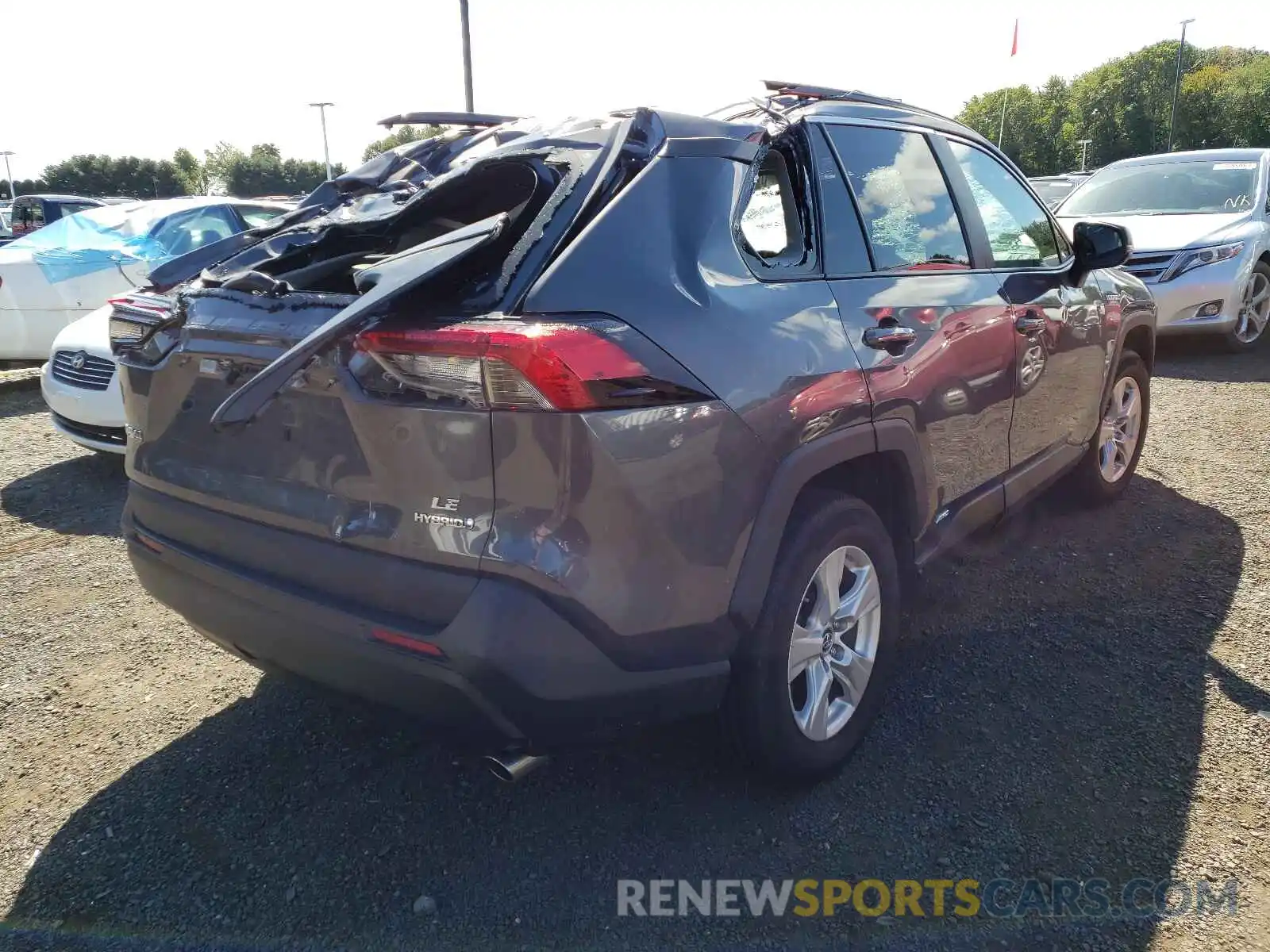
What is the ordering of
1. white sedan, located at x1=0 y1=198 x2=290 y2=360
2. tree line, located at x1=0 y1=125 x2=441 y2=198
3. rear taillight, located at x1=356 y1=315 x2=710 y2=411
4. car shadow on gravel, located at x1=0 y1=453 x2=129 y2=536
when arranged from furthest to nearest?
tree line, located at x1=0 y1=125 x2=441 y2=198 → white sedan, located at x1=0 y1=198 x2=290 y2=360 → car shadow on gravel, located at x1=0 y1=453 x2=129 y2=536 → rear taillight, located at x1=356 y1=315 x2=710 y2=411

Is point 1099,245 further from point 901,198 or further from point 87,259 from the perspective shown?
point 87,259

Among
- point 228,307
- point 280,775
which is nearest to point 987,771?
point 280,775

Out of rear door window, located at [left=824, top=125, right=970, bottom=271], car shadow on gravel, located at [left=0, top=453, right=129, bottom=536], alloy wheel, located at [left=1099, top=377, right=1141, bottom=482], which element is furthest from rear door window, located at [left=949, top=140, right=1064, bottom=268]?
car shadow on gravel, located at [left=0, top=453, right=129, bottom=536]

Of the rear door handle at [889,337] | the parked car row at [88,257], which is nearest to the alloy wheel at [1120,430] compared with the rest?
the rear door handle at [889,337]

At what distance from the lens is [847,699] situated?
8.71 ft

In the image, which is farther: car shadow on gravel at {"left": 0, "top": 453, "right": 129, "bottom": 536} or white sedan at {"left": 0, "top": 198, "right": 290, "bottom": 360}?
white sedan at {"left": 0, "top": 198, "right": 290, "bottom": 360}

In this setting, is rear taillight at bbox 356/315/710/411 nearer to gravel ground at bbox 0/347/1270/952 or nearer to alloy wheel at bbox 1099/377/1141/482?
gravel ground at bbox 0/347/1270/952

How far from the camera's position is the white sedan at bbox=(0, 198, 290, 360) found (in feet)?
23.7

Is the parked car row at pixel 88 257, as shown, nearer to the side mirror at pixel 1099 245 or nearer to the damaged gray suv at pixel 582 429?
the damaged gray suv at pixel 582 429

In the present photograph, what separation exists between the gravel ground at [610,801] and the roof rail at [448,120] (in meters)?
2.16

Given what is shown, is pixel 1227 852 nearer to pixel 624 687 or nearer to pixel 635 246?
pixel 624 687

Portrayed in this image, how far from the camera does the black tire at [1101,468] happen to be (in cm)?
446

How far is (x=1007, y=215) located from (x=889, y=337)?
1391 mm

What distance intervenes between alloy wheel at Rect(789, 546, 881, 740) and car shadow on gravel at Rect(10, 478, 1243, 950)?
22 cm
